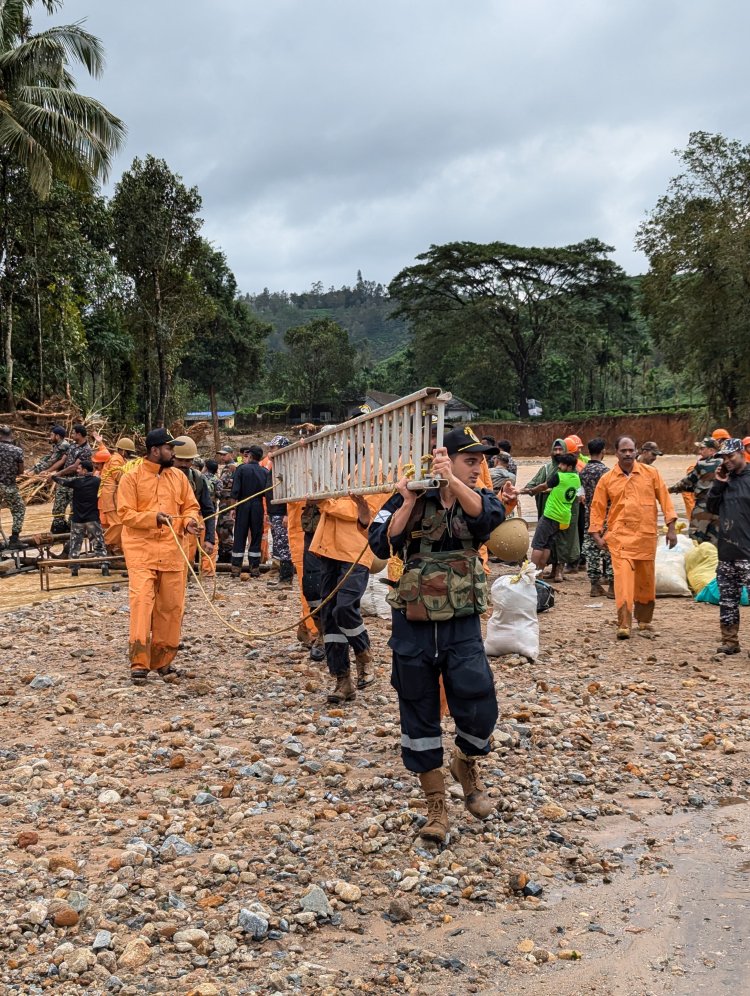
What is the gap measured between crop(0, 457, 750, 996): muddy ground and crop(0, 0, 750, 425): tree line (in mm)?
19894

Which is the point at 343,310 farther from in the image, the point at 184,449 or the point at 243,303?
the point at 184,449

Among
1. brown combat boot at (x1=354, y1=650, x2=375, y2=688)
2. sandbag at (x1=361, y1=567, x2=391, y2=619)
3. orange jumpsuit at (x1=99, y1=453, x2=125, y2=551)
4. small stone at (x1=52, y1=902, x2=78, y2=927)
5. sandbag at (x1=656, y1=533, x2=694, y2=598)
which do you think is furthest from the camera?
orange jumpsuit at (x1=99, y1=453, x2=125, y2=551)

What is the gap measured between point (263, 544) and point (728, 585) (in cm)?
741

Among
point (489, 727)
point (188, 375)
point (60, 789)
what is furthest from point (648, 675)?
point (188, 375)

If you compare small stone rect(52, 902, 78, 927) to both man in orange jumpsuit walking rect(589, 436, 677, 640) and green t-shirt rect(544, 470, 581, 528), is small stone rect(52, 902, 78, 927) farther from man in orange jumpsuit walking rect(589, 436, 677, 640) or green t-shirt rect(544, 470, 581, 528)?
green t-shirt rect(544, 470, 581, 528)

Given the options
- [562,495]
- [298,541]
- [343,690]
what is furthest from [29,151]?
[343,690]

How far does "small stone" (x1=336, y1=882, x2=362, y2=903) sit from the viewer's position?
3619 millimetres

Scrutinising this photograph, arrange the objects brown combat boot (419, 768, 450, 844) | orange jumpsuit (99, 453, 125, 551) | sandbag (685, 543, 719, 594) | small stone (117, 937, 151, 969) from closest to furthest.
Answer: small stone (117, 937, 151, 969) → brown combat boot (419, 768, 450, 844) → sandbag (685, 543, 719, 594) → orange jumpsuit (99, 453, 125, 551)

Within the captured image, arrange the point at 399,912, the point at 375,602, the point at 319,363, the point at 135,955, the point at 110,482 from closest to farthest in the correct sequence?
1. the point at 135,955
2. the point at 399,912
3. the point at 375,602
4. the point at 110,482
5. the point at 319,363

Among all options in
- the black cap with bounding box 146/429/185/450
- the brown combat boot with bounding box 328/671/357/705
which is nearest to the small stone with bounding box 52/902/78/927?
the brown combat boot with bounding box 328/671/357/705

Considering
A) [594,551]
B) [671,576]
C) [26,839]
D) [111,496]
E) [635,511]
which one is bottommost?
[26,839]

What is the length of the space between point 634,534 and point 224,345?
4581 centimetres

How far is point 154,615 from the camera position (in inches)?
283

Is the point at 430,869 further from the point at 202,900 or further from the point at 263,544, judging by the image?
the point at 263,544
